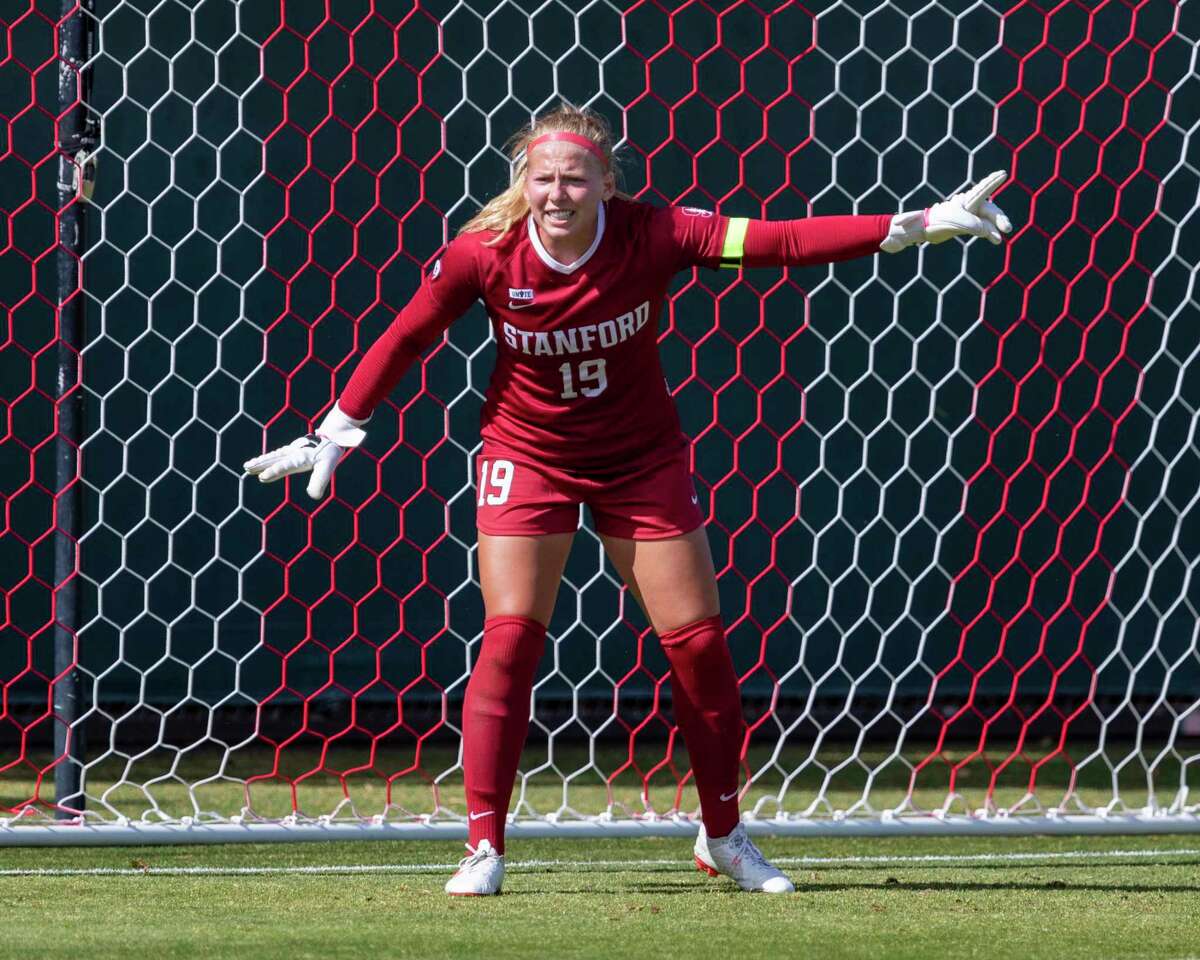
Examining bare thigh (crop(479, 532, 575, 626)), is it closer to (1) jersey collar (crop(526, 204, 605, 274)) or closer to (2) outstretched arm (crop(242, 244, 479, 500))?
(2) outstretched arm (crop(242, 244, 479, 500))

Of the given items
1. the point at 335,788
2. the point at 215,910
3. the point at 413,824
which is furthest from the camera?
the point at 335,788

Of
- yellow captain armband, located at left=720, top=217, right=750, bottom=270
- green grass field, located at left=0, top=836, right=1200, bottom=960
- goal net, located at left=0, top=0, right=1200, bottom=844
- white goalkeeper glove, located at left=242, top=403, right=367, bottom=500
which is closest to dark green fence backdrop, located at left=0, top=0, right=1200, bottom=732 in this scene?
goal net, located at left=0, top=0, right=1200, bottom=844

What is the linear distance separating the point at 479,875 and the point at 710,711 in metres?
0.60

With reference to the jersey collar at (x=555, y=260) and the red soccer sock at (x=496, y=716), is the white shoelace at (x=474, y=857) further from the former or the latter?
the jersey collar at (x=555, y=260)

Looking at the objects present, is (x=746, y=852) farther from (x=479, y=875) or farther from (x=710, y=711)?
(x=479, y=875)

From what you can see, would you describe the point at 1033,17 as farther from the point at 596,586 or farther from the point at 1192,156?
the point at 596,586

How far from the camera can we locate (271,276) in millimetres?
6500

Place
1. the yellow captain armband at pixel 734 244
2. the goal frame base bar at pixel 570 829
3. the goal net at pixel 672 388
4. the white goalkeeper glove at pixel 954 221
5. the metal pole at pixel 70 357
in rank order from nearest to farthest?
the white goalkeeper glove at pixel 954 221, the yellow captain armband at pixel 734 244, the goal frame base bar at pixel 570 829, the metal pole at pixel 70 357, the goal net at pixel 672 388

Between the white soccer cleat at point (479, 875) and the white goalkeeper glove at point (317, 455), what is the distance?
2.73 ft

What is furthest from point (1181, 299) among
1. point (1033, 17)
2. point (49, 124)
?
point (49, 124)

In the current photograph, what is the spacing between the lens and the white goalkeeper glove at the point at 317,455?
3.97 metres

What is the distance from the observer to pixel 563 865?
15.2ft

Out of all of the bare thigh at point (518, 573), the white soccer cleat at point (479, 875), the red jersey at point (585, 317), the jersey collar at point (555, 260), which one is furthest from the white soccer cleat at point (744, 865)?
the jersey collar at point (555, 260)

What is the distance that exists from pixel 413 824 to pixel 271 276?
2.45m
